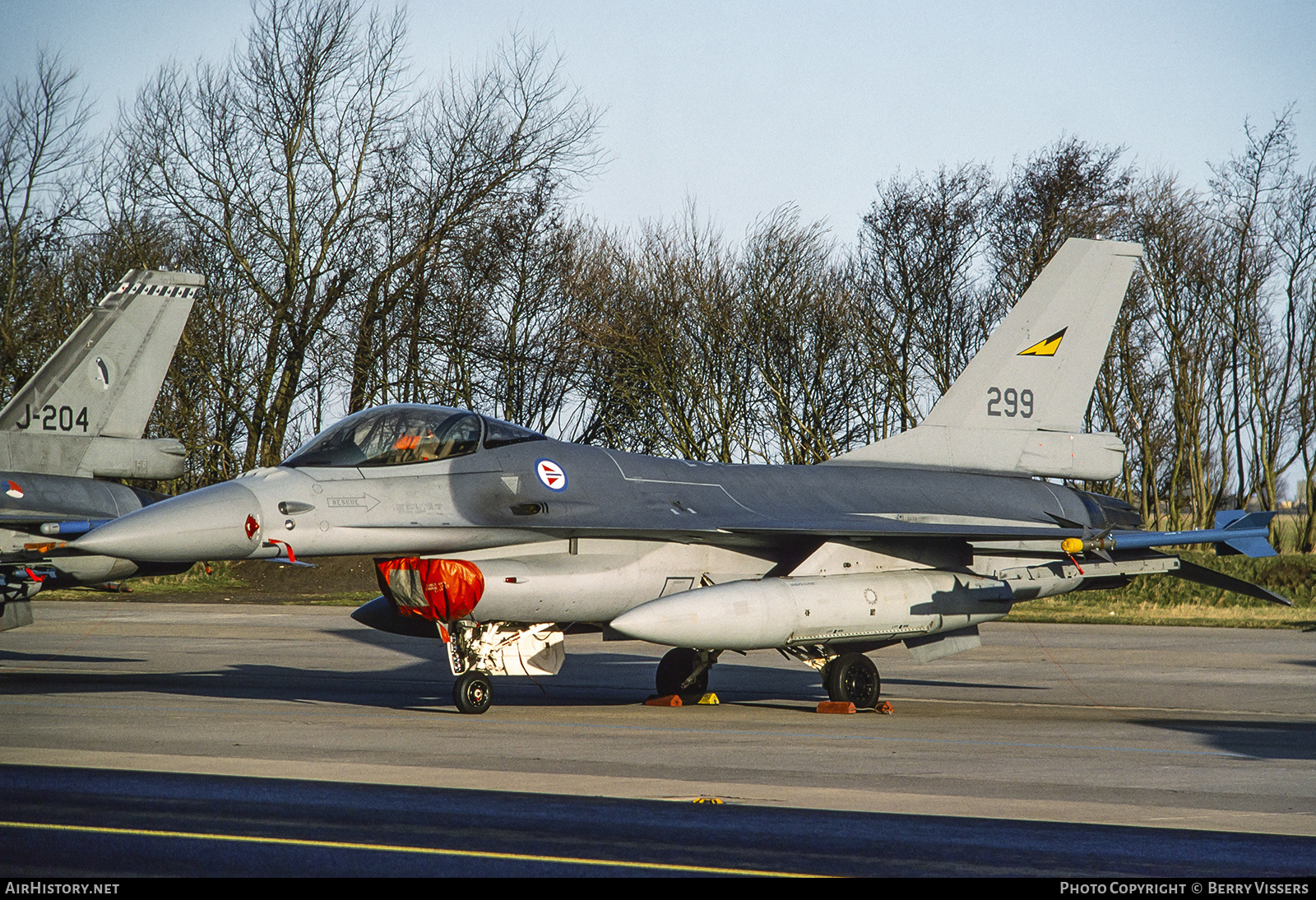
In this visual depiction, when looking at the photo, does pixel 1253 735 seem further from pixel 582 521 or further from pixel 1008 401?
pixel 582 521

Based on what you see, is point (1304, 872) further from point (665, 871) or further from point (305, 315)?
point (305, 315)

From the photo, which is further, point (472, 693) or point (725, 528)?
point (725, 528)

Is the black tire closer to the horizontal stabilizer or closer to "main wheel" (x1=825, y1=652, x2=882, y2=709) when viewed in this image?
"main wheel" (x1=825, y1=652, x2=882, y2=709)

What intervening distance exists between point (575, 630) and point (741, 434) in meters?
27.0

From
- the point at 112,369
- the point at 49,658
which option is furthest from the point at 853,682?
the point at 49,658

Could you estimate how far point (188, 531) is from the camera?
10.7 meters

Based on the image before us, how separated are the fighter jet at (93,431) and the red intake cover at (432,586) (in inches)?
162

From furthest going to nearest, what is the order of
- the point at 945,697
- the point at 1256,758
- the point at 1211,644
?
the point at 1211,644, the point at 945,697, the point at 1256,758

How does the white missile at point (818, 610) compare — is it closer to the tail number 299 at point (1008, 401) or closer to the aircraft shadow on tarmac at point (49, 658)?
the tail number 299 at point (1008, 401)

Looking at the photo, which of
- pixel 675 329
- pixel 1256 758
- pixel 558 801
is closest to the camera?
pixel 558 801

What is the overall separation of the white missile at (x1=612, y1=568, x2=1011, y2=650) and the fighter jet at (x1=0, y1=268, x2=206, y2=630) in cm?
674

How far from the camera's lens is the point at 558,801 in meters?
7.62

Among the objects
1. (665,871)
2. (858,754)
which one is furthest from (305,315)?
(665,871)

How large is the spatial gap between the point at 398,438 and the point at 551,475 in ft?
5.18
